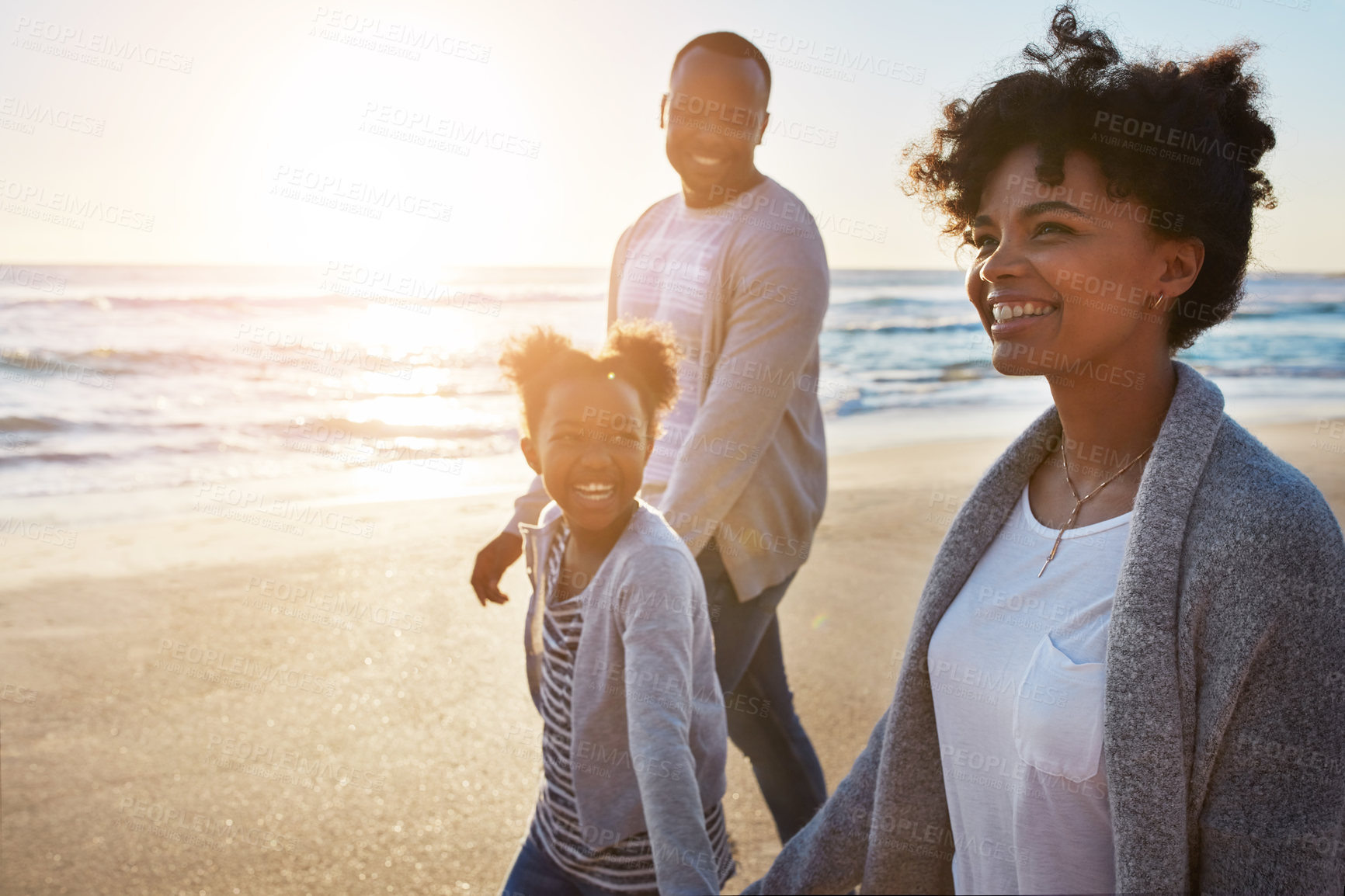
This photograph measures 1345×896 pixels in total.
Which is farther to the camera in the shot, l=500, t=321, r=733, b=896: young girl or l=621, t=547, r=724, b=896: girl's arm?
l=500, t=321, r=733, b=896: young girl

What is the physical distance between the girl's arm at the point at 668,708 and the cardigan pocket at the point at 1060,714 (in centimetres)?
65

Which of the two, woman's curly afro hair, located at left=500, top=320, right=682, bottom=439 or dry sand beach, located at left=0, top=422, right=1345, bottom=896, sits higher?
woman's curly afro hair, located at left=500, top=320, right=682, bottom=439

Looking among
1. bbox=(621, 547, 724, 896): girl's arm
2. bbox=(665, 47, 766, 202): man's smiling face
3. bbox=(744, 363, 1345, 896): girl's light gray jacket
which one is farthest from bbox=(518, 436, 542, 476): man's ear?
bbox=(744, 363, 1345, 896): girl's light gray jacket

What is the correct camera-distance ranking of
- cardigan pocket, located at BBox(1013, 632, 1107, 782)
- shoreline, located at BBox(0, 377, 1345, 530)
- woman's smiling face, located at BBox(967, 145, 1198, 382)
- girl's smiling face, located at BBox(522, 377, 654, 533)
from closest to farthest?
cardigan pocket, located at BBox(1013, 632, 1107, 782)
woman's smiling face, located at BBox(967, 145, 1198, 382)
girl's smiling face, located at BBox(522, 377, 654, 533)
shoreline, located at BBox(0, 377, 1345, 530)

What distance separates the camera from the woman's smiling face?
167 centimetres

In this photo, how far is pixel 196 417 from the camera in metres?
11.9

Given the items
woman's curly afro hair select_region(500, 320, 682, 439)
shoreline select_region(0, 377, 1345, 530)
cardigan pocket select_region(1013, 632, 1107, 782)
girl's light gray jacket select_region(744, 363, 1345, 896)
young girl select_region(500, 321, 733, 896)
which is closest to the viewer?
girl's light gray jacket select_region(744, 363, 1345, 896)

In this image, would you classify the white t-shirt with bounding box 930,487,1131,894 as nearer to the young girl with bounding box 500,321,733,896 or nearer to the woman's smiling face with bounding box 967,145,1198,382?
the woman's smiling face with bounding box 967,145,1198,382

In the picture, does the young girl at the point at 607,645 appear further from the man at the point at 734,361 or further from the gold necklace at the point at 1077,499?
the gold necklace at the point at 1077,499

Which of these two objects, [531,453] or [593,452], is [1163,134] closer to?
[593,452]

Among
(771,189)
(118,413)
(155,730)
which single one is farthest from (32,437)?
(771,189)

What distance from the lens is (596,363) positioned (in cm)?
254

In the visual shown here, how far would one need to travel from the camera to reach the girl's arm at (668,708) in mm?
1886

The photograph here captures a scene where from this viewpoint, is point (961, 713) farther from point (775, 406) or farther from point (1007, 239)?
point (775, 406)
